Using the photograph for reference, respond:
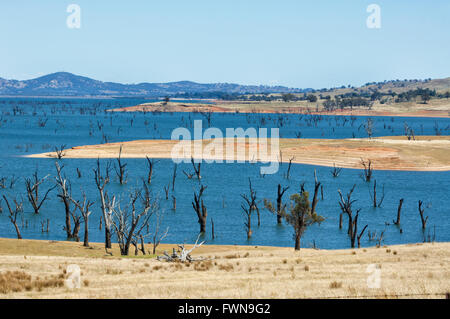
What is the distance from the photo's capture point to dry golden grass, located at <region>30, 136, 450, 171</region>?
9694 cm

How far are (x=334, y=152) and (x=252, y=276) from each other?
82051 mm

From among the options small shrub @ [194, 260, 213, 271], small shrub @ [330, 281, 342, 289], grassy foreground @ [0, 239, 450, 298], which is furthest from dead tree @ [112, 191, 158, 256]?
small shrub @ [330, 281, 342, 289]

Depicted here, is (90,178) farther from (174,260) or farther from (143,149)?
(174,260)

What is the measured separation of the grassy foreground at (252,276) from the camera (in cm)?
2052

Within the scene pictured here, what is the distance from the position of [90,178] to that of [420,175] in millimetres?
45186

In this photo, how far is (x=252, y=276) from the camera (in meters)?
25.0

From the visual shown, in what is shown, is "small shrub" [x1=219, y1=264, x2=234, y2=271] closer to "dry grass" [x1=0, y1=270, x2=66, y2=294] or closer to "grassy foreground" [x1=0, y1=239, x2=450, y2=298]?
"grassy foreground" [x1=0, y1=239, x2=450, y2=298]

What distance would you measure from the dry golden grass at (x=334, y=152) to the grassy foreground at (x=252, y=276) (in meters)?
65.3

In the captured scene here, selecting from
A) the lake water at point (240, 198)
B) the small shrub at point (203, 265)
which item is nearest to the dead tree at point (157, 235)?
the lake water at point (240, 198)

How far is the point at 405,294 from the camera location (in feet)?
64.8

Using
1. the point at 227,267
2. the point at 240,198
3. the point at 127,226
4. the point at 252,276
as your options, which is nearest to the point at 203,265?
the point at 227,267

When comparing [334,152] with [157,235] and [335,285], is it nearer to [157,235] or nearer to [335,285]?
[157,235]

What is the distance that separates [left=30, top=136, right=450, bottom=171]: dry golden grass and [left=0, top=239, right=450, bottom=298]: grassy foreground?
6527 cm
